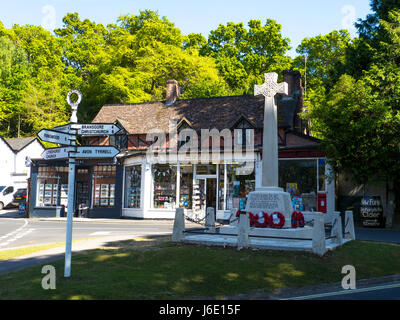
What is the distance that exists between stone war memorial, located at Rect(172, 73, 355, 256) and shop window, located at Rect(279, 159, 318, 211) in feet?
32.4

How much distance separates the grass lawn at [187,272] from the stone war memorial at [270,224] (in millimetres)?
451

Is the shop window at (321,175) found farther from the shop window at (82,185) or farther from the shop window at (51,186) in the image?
the shop window at (51,186)

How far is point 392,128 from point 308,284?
15.1 metres

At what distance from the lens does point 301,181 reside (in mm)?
25141

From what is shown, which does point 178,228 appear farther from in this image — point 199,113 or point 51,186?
point 51,186

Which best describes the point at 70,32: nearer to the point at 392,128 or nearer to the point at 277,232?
the point at 392,128

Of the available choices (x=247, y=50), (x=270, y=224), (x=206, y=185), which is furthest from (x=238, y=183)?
(x=247, y=50)

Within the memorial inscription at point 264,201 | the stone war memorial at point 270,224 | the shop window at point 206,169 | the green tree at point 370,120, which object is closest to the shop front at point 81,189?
the shop window at point 206,169

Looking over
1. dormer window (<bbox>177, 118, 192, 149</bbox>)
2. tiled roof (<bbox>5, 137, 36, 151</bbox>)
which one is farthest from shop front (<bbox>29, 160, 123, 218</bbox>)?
tiled roof (<bbox>5, 137, 36, 151</bbox>)

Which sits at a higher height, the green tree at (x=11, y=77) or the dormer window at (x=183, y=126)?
the green tree at (x=11, y=77)

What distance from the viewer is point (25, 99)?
4559 cm

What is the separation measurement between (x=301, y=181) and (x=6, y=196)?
27006 mm

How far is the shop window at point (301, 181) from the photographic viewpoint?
81.5 ft

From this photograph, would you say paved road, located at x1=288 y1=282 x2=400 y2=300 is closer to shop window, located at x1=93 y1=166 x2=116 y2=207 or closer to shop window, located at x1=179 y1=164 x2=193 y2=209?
shop window, located at x1=179 y1=164 x2=193 y2=209
